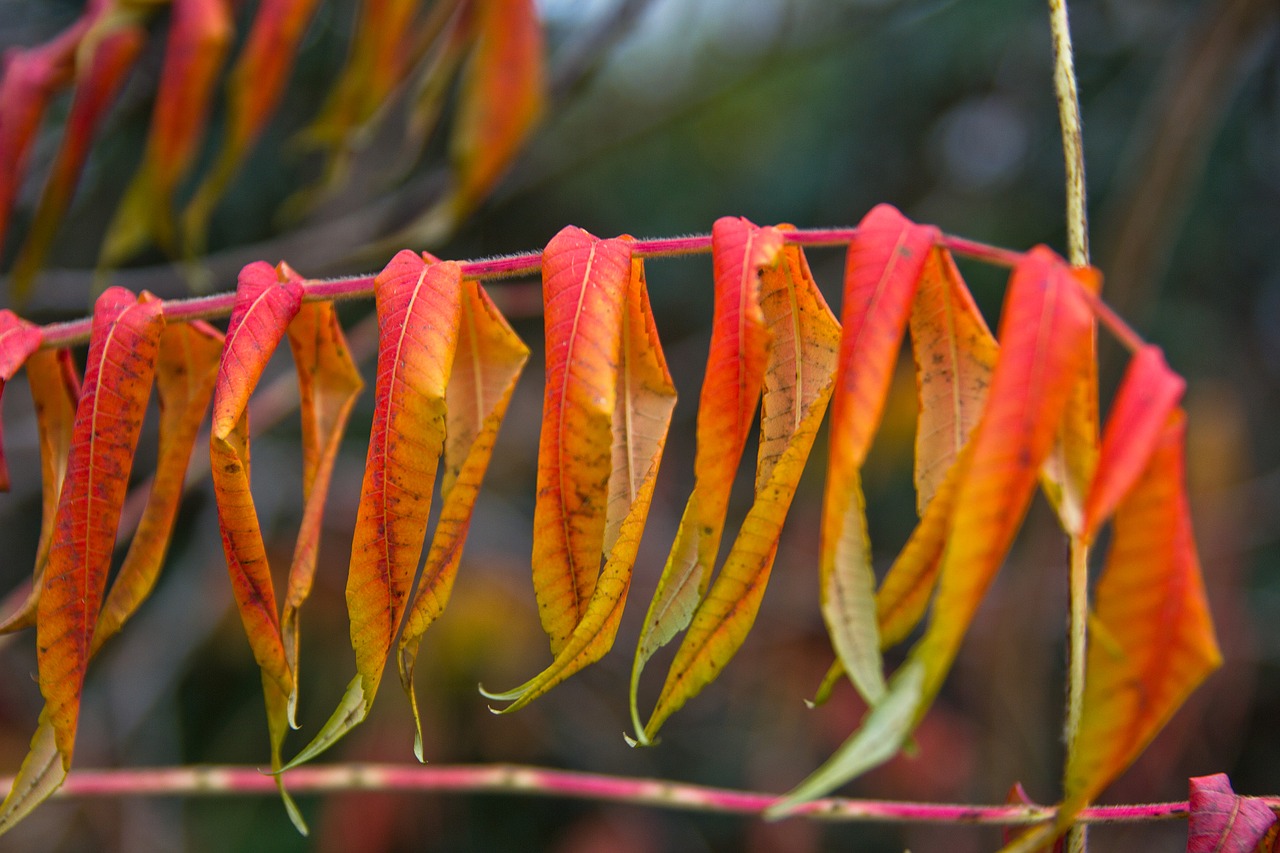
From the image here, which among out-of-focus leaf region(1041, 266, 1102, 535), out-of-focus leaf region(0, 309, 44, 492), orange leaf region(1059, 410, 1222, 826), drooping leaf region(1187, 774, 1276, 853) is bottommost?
drooping leaf region(1187, 774, 1276, 853)

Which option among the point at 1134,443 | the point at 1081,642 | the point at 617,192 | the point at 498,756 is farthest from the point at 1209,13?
the point at 498,756

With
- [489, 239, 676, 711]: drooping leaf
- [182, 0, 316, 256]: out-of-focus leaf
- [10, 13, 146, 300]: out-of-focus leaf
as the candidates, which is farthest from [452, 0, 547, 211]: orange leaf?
[489, 239, 676, 711]: drooping leaf

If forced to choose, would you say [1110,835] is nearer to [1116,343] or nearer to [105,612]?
[1116,343]

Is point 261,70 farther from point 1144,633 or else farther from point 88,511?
point 1144,633

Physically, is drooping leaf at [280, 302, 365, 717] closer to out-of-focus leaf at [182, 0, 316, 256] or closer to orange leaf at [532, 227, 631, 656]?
orange leaf at [532, 227, 631, 656]

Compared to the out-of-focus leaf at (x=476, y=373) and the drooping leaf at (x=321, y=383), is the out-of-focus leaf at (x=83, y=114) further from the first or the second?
the out-of-focus leaf at (x=476, y=373)

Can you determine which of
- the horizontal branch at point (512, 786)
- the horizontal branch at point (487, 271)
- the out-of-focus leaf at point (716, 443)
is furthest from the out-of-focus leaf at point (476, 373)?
the horizontal branch at point (512, 786)
